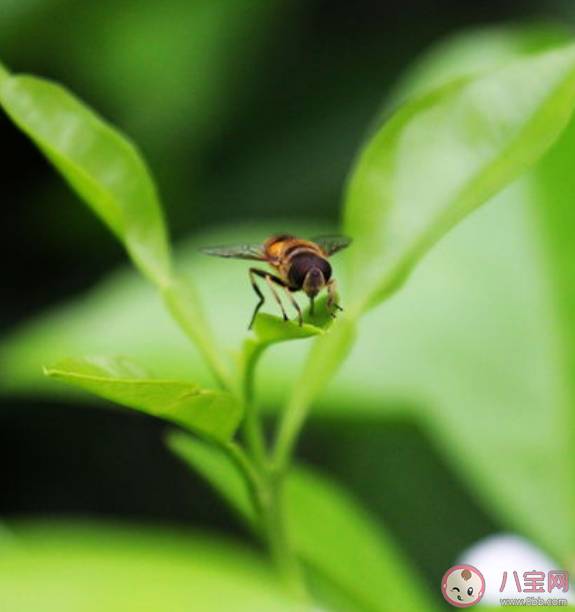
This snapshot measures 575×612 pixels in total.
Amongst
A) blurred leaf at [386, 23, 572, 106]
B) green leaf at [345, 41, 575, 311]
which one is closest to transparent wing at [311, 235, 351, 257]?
green leaf at [345, 41, 575, 311]

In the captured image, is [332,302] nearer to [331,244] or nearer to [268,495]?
[268,495]

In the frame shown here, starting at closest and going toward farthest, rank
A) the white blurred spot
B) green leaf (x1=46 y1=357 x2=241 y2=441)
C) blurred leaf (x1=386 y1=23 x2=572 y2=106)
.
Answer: green leaf (x1=46 y1=357 x2=241 y2=441) → the white blurred spot → blurred leaf (x1=386 y1=23 x2=572 y2=106)

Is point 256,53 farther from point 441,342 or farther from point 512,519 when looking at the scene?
point 512,519

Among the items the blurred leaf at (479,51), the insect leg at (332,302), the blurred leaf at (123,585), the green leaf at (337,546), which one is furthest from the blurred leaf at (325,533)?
the blurred leaf at (479,51)

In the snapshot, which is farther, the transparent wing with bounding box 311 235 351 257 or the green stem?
the transparent wing with bounding box 311 235 351 257

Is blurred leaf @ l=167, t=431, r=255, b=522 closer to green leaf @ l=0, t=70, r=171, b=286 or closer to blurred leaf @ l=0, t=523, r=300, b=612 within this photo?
green leaf @ l=0, t=70, r=171, b=286

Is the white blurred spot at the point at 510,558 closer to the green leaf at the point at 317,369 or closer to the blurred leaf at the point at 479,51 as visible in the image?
the green leaf at the point at 317,369
